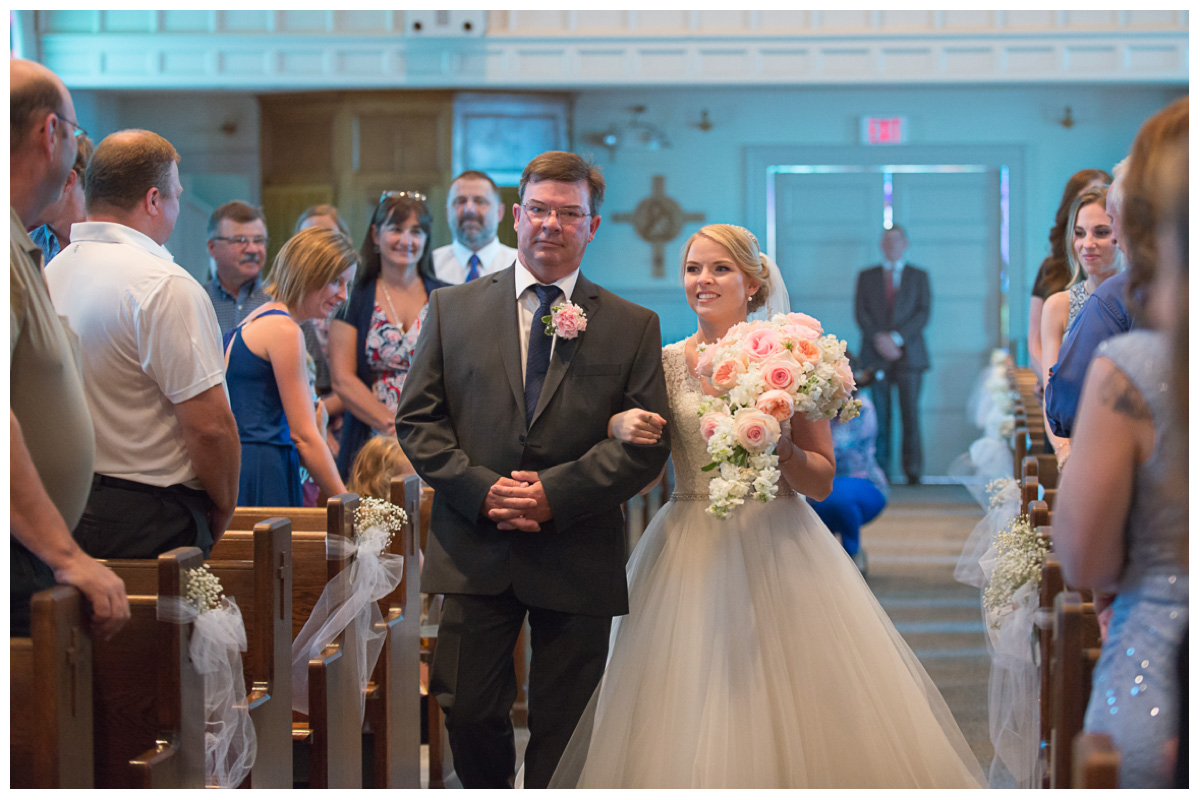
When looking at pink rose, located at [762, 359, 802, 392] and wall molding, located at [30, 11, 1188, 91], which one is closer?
pink rose, located at [762, 359, 802, 392]

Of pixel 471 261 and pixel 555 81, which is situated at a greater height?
pixel 555 81

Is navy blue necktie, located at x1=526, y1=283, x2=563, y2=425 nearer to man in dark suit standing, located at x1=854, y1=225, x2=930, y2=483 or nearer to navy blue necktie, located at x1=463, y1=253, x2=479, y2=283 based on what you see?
navy blue necktie, located at x1=463, y1=253, x2=479, y2=283

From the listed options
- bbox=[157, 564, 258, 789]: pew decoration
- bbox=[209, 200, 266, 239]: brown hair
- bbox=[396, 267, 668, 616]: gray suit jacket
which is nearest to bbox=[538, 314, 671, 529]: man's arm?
bbox=[396, 267, 668, 616]: gray suit jacket

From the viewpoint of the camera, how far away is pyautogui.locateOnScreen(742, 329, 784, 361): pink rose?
2705mm

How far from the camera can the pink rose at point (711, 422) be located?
2654 mm

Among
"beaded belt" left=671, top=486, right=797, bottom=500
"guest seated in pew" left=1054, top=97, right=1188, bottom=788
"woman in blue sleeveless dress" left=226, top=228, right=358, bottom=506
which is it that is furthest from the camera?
"woman in blue sleeveless dress" left=226, top=228, right=358, bottom=506

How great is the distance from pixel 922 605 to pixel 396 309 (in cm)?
307

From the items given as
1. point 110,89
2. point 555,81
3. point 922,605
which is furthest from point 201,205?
point 922,605

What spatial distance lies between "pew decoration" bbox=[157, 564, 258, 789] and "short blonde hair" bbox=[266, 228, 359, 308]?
1.73 meters

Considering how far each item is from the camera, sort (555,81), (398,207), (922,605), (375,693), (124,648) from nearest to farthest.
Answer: (124,648) → (375,693) → (398,207) → (922,605) → (555,81)

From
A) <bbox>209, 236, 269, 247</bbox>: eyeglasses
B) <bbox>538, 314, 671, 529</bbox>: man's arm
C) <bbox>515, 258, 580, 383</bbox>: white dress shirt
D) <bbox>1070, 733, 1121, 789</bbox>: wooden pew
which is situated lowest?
<bbox>1070, 733, 1121, 789</bbox>: wooden pew

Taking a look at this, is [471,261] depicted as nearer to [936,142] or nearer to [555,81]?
[555,81]

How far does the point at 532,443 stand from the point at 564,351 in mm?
241

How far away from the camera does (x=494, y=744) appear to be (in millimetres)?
2801
